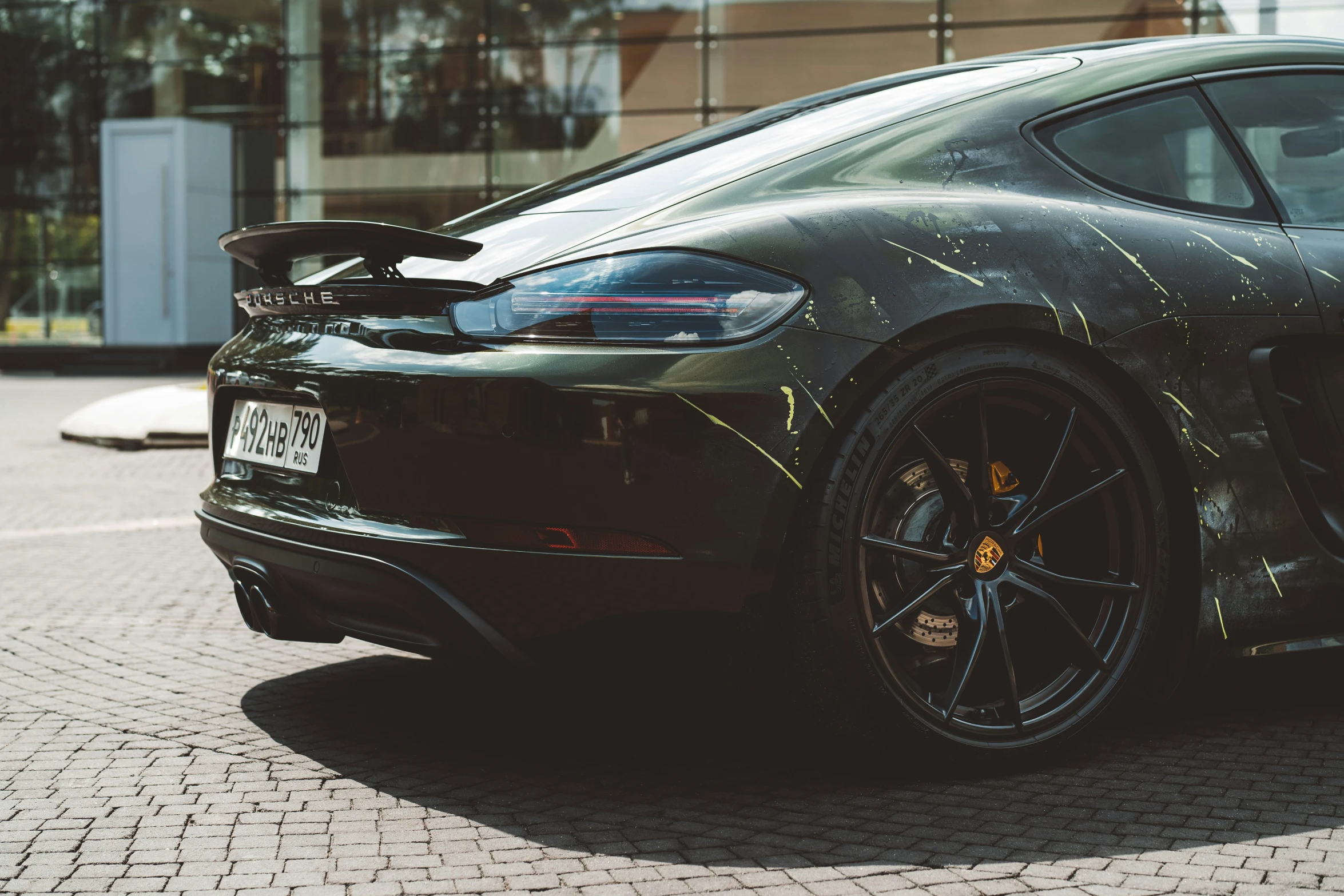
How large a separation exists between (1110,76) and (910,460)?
3.49 ft

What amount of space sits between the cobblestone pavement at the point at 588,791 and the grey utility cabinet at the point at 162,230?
82.2 feet

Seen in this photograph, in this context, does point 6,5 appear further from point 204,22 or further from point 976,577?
point 976,577

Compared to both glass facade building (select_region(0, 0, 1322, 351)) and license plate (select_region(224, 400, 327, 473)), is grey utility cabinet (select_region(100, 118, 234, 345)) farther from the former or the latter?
license plate (select_region(224, 400, 327, 473))

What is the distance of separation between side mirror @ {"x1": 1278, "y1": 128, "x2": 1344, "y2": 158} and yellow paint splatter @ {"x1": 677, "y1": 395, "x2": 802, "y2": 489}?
1.73 meters

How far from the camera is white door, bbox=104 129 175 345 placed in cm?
2778

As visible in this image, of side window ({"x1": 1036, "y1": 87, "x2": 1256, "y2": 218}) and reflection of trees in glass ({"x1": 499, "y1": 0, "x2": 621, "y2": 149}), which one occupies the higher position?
reflection of trees in glass ({"x1": 499, "y1": 0, "x2": 621, "y2": 149})

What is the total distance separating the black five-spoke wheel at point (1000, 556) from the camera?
2.80 metres

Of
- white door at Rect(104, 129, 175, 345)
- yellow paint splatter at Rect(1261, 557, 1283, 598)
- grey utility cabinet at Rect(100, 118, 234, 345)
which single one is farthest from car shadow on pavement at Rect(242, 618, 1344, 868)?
white door at Rect(104, 129, 175, 345)

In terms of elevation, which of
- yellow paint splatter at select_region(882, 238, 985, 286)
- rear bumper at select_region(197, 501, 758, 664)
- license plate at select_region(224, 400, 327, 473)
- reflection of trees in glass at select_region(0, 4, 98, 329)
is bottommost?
rear bumper at select_region(197, 501, 758, 664)

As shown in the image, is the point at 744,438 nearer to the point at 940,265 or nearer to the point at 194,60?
the point at 940,265

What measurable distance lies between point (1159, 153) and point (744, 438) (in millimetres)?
1344

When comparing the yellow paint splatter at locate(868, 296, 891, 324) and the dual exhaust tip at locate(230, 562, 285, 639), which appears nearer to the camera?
the yellow paint splatter at locate(868, 296, 891, 324)

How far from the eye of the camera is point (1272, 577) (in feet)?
10.2

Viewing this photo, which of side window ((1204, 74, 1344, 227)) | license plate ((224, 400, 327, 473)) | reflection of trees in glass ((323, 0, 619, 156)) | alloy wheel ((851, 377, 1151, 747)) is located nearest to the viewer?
alloy wheel ((851, 377, 1151, 747))
